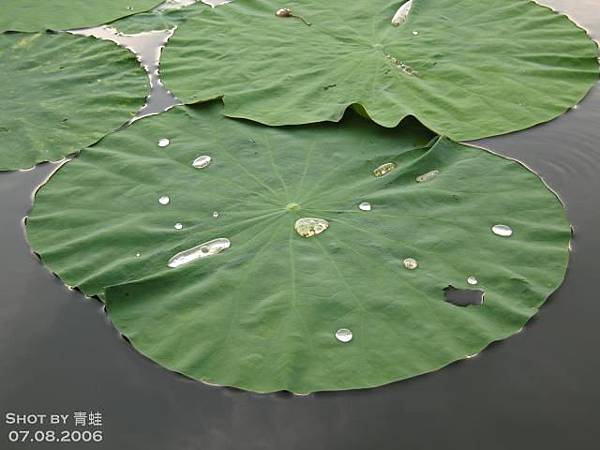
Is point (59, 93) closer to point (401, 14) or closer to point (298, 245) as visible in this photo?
point (298, 245)

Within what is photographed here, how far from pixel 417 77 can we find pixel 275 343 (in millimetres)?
1447

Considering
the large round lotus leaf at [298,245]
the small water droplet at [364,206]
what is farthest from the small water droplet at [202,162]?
the small water droplet at [364,206]

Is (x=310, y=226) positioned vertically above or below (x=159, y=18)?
below

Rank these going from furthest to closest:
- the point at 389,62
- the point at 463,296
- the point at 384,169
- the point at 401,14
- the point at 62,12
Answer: the point at 62,12, the point at 401,14, the point at 389,62, the point at 384,169, the point at 463,296

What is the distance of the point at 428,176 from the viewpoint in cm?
237

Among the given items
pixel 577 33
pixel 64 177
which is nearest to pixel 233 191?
pixel 64 177

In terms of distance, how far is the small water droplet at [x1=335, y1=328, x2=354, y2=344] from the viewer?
6.09 feet

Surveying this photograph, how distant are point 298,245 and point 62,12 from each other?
7.38 ft

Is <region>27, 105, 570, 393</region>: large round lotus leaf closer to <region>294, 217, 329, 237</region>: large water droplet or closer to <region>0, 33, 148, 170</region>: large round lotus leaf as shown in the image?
<region>294, 217, 329, 237</region>: large water droplet

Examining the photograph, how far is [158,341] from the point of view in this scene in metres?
1.90

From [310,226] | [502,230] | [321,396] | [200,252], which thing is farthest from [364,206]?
[321,396]

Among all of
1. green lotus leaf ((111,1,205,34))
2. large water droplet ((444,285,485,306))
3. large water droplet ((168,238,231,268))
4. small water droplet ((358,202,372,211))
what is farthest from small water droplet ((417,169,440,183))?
green lotus leaf ((111,1,205,34))

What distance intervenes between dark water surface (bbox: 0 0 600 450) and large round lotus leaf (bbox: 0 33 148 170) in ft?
2.59

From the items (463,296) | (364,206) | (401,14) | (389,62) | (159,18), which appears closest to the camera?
(463,296)
